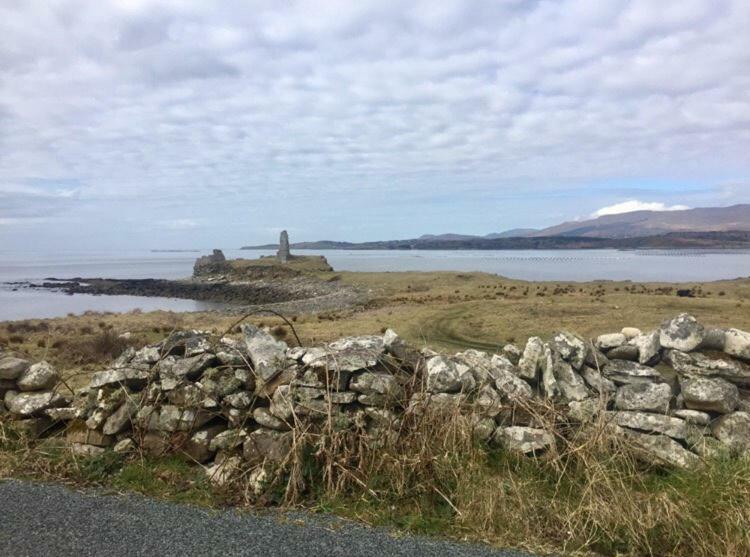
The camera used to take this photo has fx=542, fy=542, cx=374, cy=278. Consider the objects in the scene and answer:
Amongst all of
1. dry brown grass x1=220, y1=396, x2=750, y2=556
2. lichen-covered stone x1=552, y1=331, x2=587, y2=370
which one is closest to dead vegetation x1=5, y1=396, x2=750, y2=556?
dry brown grass x1=220, y1=396, x2=750, y2=556

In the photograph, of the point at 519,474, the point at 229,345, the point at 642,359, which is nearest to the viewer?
the point at 519,474

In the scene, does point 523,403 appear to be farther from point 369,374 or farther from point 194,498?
point 194,498

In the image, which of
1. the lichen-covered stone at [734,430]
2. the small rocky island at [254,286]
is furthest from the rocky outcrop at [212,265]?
the lichen-covered stone at [734,430]

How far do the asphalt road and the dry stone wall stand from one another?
74 cm

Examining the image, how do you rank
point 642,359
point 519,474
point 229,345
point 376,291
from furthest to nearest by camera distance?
point 376,291 → point 229,345 → point 642,359 → point 519,474

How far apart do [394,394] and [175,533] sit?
2.42 m

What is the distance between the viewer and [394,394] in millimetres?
5758

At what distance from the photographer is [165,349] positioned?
6754 millimetres

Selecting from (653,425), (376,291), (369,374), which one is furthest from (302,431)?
(376,291)

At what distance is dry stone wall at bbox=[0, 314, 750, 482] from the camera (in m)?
5.46

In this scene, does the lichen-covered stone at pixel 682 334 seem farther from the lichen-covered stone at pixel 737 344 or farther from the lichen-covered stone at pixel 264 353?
the lichen-covered stone at pixel 264 353

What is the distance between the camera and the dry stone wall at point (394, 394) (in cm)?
546

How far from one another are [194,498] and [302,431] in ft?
3.86

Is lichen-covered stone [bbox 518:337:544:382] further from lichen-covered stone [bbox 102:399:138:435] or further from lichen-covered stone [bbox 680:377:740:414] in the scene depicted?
lichen-covered stone [bbox 102:399:138:435]
